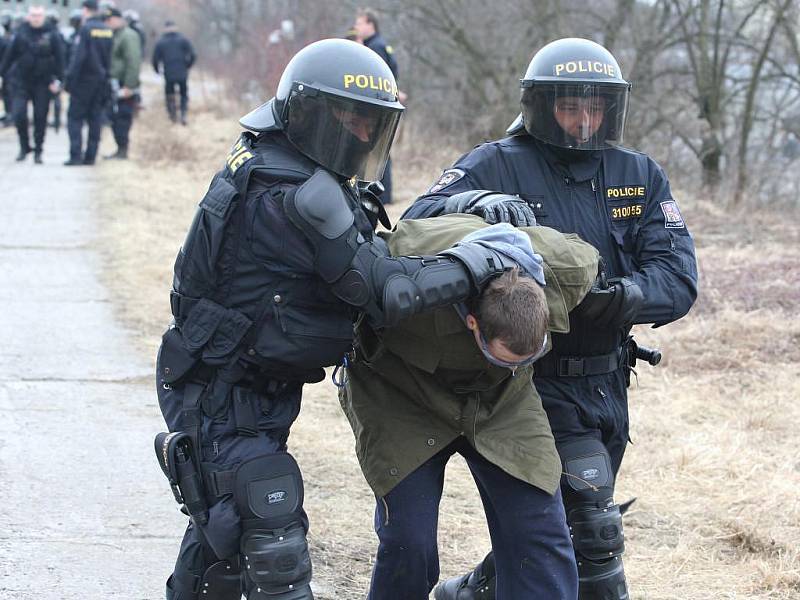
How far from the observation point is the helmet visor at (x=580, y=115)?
354 centimetres

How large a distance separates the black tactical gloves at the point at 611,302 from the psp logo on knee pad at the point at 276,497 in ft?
3.45

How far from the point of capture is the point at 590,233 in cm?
353

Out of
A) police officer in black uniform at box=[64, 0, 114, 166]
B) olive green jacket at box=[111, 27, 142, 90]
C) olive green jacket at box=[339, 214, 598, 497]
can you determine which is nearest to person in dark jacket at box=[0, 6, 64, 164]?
police officer in black uniform at box=[64, 0, 114, 166]

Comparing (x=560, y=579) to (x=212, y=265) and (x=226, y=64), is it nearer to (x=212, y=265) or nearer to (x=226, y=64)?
(x=212, y=265)

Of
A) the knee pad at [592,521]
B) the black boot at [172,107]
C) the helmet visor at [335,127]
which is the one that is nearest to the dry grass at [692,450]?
the knee pad at [592,521]

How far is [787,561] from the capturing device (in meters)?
4.20

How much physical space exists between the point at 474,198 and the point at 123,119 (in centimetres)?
1313

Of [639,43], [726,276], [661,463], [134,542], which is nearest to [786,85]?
[639,43]

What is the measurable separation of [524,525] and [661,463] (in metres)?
2.60

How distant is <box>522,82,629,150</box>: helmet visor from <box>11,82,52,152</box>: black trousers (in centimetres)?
1223

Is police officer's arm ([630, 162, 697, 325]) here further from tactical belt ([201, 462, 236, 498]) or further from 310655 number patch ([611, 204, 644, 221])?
tactical belt ([201, 462, 236, 498])

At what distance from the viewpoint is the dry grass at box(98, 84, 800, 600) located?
4266 mm

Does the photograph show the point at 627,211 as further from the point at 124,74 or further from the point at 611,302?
the point at 124,74

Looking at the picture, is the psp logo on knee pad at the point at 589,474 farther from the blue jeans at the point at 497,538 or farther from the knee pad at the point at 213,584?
the knee pad at the point at 213,584
